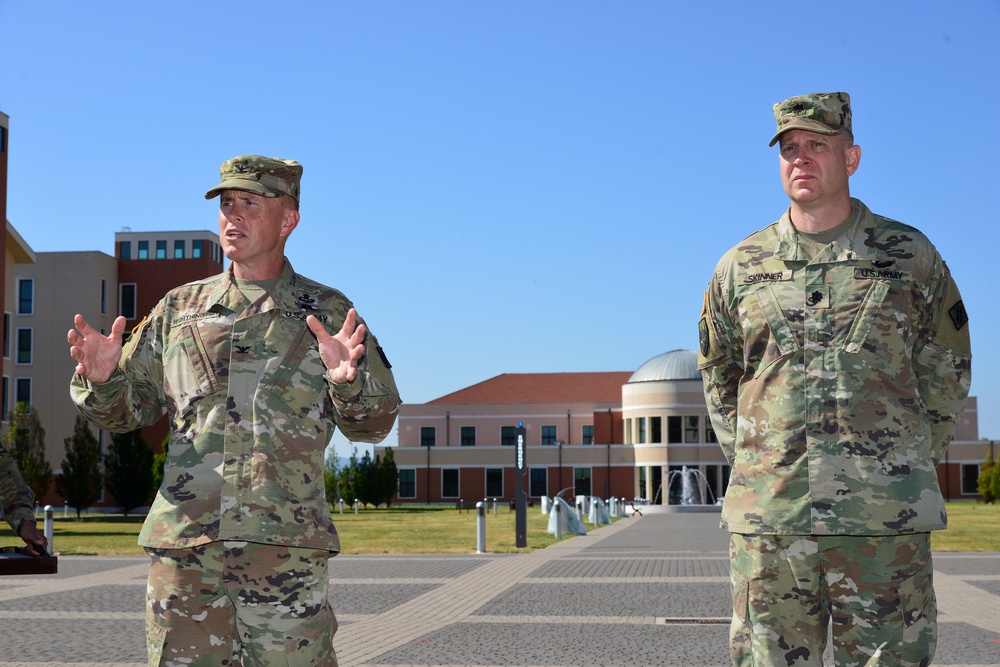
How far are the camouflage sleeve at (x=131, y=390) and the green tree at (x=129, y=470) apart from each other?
57.2 meters

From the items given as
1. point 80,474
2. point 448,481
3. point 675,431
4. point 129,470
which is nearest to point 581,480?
point 675,431

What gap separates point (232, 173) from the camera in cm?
449

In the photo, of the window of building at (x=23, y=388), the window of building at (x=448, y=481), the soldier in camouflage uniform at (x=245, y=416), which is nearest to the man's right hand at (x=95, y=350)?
the soldier in camouflage uniform at (x=245, y=416)

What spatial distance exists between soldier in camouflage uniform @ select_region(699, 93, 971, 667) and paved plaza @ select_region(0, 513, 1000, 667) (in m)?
4.35

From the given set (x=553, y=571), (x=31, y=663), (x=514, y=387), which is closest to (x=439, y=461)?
(x=514, y=387)

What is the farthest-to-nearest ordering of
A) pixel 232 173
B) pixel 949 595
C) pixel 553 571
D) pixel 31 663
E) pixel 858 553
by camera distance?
pixel 553 571 → pixel 949 595 → pixel 31 663 → pixel 232 173 → pixel 858 553

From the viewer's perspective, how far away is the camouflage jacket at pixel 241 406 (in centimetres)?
414

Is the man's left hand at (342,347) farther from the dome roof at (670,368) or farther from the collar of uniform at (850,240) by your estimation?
the dome roof at (670,368)

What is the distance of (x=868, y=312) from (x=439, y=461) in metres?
83.4

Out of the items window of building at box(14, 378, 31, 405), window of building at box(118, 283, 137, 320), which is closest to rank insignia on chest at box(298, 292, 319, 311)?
window of building at box(14, 378, 31, 405)

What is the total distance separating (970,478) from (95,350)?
88.4 metres

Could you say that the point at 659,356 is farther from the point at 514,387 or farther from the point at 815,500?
the point at 815,500

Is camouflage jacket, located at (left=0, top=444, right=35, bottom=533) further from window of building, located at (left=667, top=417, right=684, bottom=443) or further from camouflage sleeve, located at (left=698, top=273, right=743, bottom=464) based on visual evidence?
window of building, located at (left=667, top=417, right=684, bottom=443)

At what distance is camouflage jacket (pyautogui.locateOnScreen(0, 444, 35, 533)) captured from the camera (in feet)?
14.2
